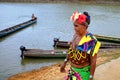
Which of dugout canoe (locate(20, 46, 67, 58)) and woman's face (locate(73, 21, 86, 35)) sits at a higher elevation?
woman's face (locate(73, 21, 86, 35))

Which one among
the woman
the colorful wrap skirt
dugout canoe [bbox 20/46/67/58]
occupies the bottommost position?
dugout canoe [bbox 20/46/67/58]

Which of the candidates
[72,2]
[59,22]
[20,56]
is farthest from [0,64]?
[72,2]

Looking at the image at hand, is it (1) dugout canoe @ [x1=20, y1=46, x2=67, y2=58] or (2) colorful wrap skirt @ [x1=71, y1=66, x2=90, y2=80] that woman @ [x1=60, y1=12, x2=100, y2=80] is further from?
(1) dugout canoe @ [x1=20, y1=46, x2=67, y2=58]

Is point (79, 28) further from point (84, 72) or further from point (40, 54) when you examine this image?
point (40, 54)

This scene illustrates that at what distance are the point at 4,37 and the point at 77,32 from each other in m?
16.6

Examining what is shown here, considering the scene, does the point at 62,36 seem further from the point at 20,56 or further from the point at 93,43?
the point at 93,43

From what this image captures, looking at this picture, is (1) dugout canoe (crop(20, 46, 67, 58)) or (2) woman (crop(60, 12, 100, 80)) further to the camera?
(1) dugout canoe (crop(20, 46, 67, 58))

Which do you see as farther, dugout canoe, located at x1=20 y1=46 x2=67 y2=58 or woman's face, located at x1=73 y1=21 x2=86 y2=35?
dugout canoe, located at x1=20 y1=46 x2=67 y2=58

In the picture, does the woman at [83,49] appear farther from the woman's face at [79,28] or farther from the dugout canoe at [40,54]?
the dugout canoe at [40,54]

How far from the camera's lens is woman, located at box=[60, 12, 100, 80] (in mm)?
3619

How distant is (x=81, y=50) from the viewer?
3.63m

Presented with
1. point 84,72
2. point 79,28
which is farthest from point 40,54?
point 79,28

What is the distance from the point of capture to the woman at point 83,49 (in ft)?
11.9

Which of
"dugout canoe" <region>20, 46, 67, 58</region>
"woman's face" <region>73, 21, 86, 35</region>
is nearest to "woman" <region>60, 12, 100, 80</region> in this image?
"woman's face" <region>73, 21, 86, 35</region>
